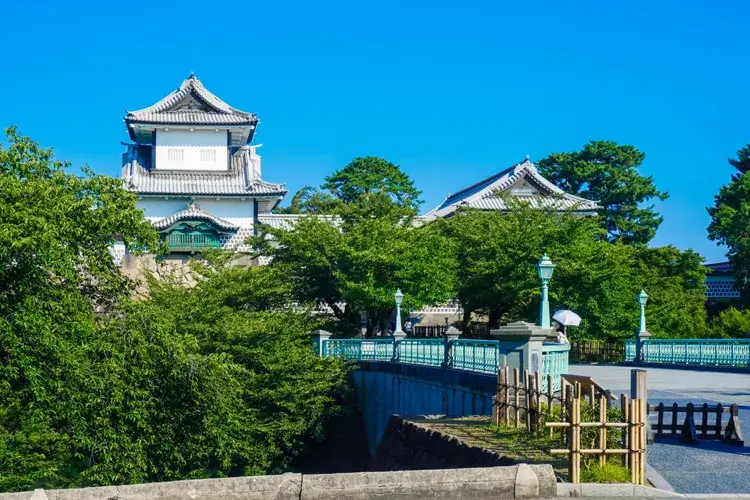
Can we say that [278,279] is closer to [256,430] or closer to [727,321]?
[256,430]

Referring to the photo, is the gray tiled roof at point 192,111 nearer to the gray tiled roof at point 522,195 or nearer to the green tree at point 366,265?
the gray tiled roof at point 522,195

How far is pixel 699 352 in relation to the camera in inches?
1281

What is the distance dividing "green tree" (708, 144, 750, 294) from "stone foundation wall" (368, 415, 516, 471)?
36.4 m

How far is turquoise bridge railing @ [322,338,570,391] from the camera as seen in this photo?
19.6 m

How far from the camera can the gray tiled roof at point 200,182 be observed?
5381cm

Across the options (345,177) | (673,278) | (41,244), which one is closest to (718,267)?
(673,278)

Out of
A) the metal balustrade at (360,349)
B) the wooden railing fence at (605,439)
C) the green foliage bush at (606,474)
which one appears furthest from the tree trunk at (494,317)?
the green foliage bush at (606,474)

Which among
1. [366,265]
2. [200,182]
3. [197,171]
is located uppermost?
[197,171]

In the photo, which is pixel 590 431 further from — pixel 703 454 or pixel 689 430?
pixel 689 430

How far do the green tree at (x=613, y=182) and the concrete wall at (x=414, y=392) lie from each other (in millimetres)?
37038

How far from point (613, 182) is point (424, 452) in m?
54.7

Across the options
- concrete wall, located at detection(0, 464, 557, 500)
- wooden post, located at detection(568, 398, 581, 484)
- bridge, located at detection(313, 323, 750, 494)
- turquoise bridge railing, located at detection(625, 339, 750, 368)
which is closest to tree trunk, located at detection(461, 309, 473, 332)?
bridge, located at detection(313, 323, 750, 494)

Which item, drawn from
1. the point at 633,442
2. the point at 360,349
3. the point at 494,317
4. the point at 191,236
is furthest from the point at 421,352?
the point at 191,236

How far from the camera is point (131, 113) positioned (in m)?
55.5
